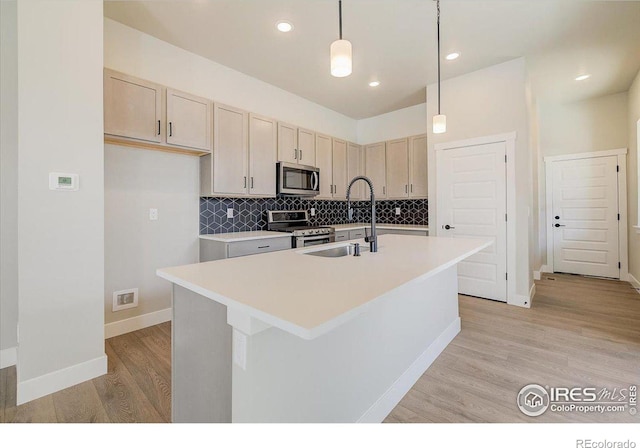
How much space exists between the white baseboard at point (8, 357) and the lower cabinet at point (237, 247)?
1552mm

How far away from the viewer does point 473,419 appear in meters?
1.60

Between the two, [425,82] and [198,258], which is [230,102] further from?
[425,82]

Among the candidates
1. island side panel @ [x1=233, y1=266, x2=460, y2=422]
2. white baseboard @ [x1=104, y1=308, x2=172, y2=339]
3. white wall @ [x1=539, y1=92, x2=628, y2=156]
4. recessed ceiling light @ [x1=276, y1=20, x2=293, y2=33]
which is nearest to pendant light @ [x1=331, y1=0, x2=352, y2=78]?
island side panel @ [x1=233, y1=266, x2=460, y2=422]

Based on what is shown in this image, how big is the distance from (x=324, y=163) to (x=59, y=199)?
3147 millimetres

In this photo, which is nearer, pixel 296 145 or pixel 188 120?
Result: pixel 188 120

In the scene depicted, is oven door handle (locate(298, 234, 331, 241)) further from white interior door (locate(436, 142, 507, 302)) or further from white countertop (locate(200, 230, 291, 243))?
white interior door (locate(436, 142, 507, 302))

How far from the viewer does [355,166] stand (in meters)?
5.06

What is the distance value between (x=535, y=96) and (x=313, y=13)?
3.81 meters

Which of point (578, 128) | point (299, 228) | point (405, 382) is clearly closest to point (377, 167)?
point (299, 228)

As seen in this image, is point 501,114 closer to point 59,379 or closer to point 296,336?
point 296,336

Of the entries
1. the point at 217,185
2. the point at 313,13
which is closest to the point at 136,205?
the point at 217,185

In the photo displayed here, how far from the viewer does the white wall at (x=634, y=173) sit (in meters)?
3.75

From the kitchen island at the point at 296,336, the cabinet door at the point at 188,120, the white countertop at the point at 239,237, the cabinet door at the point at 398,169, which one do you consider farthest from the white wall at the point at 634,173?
the cabinet door at the point at 188,120

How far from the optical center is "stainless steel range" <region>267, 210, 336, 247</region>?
350cm
